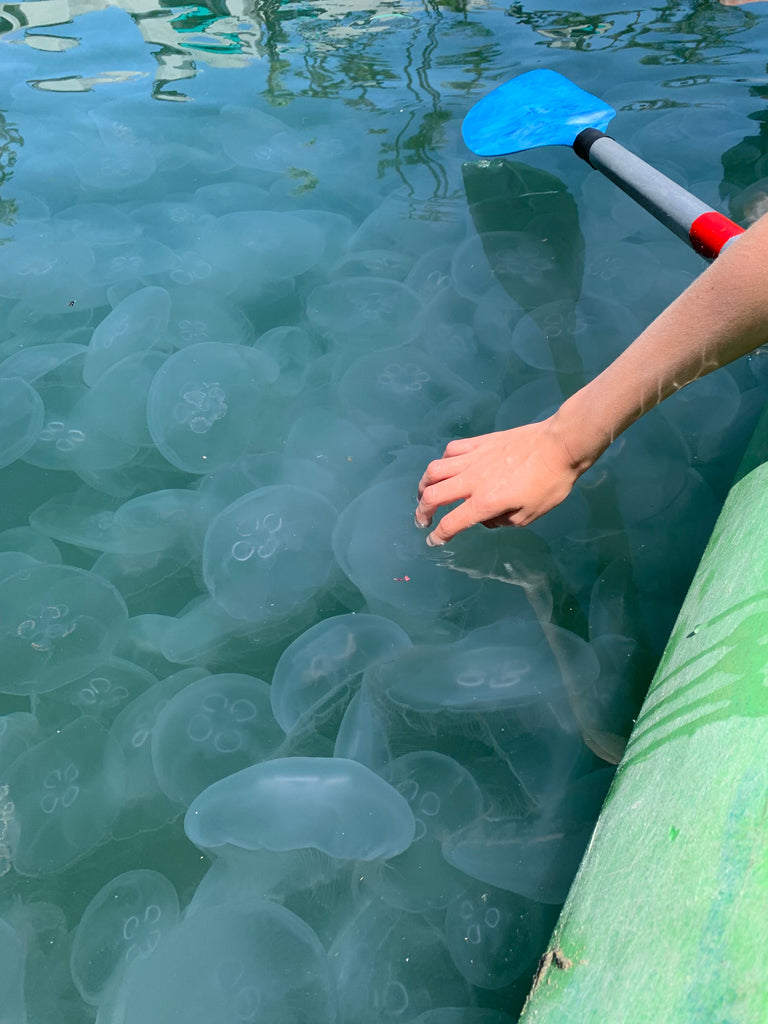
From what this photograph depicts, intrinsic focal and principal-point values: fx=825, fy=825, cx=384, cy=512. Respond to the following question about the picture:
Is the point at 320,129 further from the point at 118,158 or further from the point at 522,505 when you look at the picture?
the point at 522,505

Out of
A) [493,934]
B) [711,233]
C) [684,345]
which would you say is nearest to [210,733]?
[493,934]

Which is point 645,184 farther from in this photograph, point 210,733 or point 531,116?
point 210,733

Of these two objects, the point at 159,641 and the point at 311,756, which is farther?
the point at 159,641

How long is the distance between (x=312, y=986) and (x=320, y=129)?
7.52 ft

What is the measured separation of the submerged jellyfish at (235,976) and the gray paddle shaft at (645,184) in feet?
4.36

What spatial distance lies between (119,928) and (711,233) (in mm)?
1419

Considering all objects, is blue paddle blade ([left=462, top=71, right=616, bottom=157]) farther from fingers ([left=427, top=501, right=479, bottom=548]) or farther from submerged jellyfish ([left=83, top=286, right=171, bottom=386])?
fingers ([left=427, top=501, right=479, bottom=548])

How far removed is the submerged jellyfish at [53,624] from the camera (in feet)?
4.09

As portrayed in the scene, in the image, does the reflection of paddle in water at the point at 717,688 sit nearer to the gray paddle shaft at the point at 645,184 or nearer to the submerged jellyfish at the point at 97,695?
the submerged jellyfish at the point at 97,695

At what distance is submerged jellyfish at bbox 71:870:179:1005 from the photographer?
3.20 feet

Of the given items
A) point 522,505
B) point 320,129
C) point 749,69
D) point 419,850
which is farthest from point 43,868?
point 749,69

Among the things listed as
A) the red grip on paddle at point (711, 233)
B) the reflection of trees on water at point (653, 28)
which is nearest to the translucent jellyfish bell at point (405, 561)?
the red grip on paddle at point (711, 233)

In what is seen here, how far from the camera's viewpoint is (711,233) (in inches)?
57.3

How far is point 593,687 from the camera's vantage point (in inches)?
46.4
